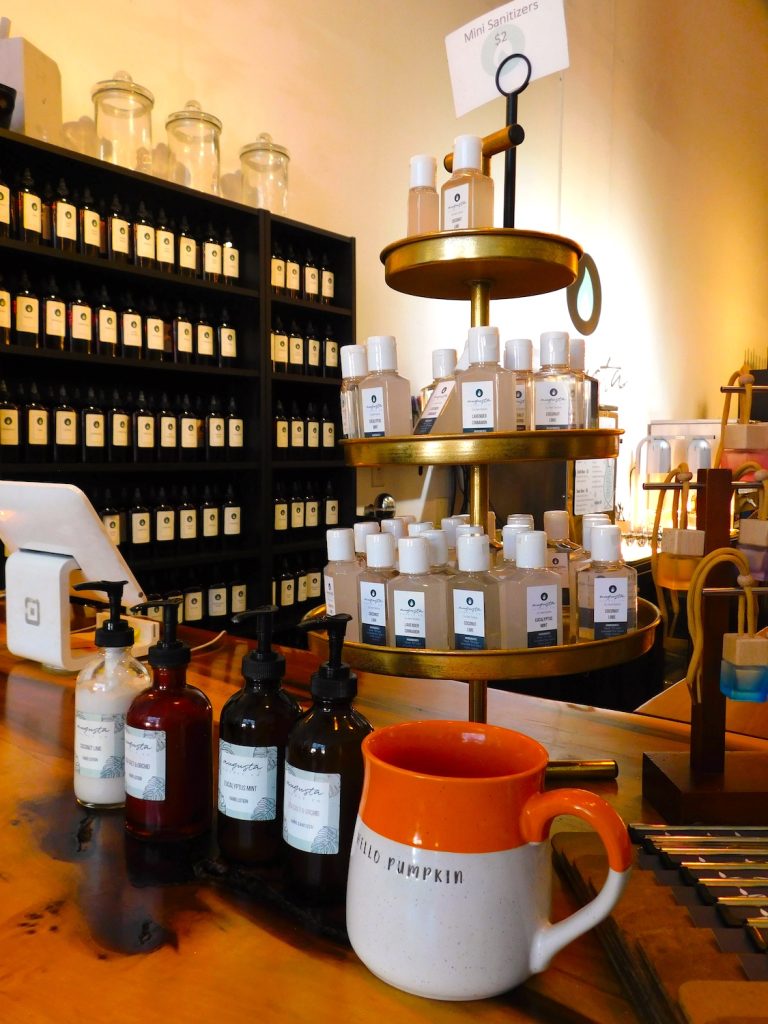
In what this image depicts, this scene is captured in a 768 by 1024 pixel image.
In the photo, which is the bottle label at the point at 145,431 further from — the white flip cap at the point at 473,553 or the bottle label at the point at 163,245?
the white flip cap at the point at 473,553

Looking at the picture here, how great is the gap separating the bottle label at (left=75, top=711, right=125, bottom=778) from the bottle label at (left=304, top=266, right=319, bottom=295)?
8.76ft

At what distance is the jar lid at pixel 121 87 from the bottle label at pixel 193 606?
1.72 meters

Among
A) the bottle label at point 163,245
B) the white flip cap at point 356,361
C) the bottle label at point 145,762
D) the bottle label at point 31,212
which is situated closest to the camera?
the bottle label at point 145,762

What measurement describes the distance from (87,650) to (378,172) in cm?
308

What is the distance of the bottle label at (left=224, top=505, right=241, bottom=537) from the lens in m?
3.08

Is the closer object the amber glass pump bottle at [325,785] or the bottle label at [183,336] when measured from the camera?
the amber glass pump bottle at [325,785]

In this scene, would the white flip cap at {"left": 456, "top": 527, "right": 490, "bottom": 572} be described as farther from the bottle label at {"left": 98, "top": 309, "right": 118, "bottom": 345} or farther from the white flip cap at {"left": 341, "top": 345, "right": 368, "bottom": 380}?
the bottle label at {"left": 98, "top": 309, "right": 118, "bottom": 345}

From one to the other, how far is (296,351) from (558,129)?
2.89 meters

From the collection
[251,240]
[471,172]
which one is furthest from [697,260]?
[471,172]

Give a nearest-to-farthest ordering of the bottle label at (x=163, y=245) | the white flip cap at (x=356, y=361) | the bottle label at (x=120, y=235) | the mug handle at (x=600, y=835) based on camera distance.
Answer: the mug handle at (x=600, y=835), the white flip cap at (x=356, y=361), the bottle label at (x=120, y=235), the bottle label at (x=163, y=245)

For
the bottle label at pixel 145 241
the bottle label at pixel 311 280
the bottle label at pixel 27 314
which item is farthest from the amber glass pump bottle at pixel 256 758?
the bottle label at pixel 311 280

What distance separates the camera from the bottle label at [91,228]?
2533 mm

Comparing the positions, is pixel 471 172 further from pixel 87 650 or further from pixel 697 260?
pixel 697 260

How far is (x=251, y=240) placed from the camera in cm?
303
